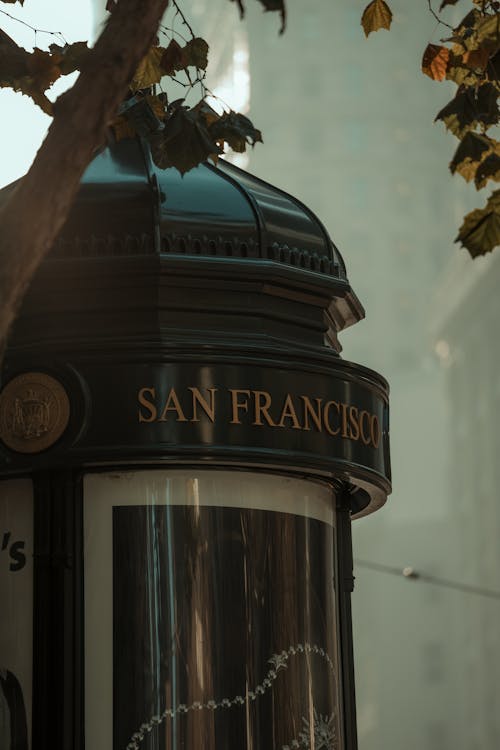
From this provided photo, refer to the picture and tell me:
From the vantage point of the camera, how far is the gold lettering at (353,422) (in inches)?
313

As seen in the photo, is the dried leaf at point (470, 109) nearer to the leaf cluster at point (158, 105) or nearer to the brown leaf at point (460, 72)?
the brown leaf at point (460, 72)

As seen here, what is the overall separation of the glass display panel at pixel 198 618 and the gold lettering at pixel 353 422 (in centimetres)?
43

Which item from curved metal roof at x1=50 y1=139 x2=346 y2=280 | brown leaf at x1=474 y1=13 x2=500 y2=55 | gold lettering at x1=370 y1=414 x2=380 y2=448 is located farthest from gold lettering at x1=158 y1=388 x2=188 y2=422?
brown leaf at x1=474 y1=13 x2=500 y2=55

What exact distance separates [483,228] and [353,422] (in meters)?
1.25

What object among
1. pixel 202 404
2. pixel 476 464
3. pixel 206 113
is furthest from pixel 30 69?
pixel 476 464

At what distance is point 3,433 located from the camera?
7.56 meters

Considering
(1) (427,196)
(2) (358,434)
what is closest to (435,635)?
(1) (427,196)

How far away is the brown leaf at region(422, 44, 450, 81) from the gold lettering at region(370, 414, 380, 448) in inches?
63.5

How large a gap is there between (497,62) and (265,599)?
2.61 meters

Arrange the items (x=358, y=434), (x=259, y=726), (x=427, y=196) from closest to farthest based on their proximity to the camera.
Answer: (x=259, y=726), (x=358, y=434), (x=427, y=196)

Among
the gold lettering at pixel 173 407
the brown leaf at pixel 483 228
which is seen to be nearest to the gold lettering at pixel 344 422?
the gold lettering at pixel 173 407

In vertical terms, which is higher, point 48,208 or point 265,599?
point 48,208

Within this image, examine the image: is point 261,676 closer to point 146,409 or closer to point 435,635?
point 146,409

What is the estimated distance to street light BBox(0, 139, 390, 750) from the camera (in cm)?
740
